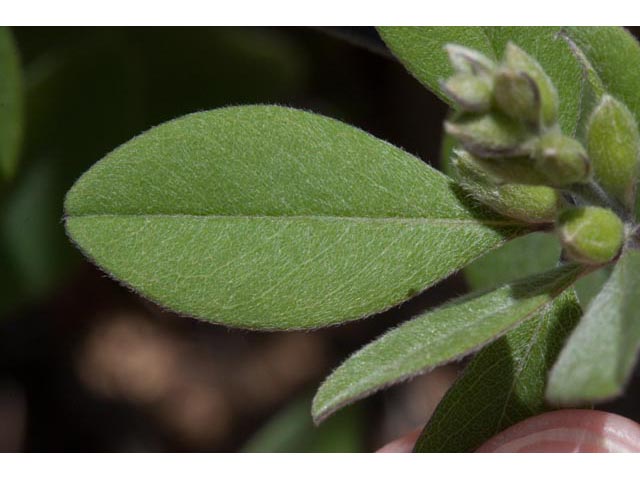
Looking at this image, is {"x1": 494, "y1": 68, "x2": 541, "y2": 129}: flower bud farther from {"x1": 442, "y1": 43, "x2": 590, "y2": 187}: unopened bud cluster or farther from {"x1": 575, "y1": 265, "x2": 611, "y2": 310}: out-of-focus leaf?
{"x1": 575, "y1": 265, "x2": 611, "y2": 310}: out-of-focus leaf

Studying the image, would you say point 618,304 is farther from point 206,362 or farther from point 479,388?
point 206,362

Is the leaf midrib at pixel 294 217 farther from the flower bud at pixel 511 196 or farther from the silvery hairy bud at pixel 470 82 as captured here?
the silvery hairy bud at pixel 470 82

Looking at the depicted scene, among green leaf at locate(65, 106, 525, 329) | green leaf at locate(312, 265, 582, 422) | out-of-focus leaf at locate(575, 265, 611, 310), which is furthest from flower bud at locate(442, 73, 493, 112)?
out-of-focus leaf at locate(575, 265, 611, 310)

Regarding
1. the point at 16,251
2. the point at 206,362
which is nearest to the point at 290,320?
the point at 16,251

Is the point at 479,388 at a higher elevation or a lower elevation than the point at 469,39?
lower

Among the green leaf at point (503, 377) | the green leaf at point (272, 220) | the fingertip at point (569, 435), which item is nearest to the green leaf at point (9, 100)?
the green leaf at point (272, 220)

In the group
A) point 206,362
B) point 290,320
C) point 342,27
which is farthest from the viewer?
point 206,362
